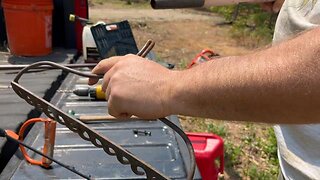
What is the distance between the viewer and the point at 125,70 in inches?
45.2

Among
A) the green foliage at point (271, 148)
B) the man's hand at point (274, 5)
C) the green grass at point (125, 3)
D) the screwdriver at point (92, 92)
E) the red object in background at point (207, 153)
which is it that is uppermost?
the man's hand at point (274, 5)

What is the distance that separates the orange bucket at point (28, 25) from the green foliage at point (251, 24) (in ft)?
22.4

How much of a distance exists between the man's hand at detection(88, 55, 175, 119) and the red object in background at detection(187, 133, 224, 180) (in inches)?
51.3

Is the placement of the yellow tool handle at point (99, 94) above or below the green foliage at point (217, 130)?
above

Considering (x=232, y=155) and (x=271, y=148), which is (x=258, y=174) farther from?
(x=271, y=148)

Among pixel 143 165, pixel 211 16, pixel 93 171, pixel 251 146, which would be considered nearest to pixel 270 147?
pixel 251 146

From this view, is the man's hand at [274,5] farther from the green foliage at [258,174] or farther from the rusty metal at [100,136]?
the green foliage at [258,174]

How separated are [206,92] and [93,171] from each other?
2.25 feet

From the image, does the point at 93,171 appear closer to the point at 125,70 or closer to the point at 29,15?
the point at 125,70

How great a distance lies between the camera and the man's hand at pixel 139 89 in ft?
3.62

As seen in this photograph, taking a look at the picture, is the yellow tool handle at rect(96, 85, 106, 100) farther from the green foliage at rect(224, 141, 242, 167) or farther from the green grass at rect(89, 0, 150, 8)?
the green grass at rect(89, 0, 150, 8)

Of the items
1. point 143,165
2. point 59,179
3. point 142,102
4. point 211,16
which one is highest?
point 142,102

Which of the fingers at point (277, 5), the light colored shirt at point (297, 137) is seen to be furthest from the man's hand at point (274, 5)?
the light colored shirt at point (297, 137)

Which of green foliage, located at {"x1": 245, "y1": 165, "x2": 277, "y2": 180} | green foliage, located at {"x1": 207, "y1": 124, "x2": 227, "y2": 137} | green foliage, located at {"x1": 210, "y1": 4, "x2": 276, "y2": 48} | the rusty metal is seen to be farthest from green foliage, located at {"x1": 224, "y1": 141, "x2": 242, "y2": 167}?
green foliage, located at {"x1": 210, "y1": 4, "x2": 276, "y2": 48}
